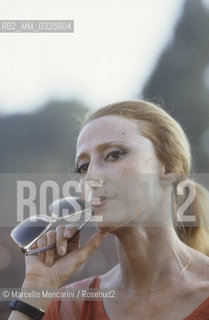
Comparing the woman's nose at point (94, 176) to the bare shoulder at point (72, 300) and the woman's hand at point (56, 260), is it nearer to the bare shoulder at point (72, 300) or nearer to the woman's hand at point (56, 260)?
the woman's hand at point (56, 260)

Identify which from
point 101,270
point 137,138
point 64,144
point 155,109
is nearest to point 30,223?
point 137,138

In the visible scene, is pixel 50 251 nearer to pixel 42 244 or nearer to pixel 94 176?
pixel 42 244

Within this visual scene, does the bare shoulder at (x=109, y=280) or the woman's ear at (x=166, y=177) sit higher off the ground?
the woman's ear at (x=166, y=177)

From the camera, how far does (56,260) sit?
137cm

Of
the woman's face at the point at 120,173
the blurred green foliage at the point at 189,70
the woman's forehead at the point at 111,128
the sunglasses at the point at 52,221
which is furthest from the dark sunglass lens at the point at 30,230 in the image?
the blurred green foliage at the point at 189,70

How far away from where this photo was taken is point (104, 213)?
51.7 inches

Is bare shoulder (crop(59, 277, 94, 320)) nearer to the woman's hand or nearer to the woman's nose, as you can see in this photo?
the woman's hand

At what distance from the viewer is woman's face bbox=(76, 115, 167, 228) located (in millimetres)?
1326

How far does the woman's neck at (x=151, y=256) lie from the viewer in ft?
4.42

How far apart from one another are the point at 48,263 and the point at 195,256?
38 centimetres

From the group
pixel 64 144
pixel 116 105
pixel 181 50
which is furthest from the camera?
pixel 181 50

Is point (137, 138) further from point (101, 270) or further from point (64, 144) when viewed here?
point (64, 144)

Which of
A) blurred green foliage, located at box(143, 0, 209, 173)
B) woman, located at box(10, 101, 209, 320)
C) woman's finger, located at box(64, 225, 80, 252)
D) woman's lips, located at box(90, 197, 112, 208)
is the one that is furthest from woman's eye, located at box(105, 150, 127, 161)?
blurred green foliage, located at box(143, 0, 209, 173)

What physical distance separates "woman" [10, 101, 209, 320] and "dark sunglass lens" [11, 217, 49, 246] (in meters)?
0.03
